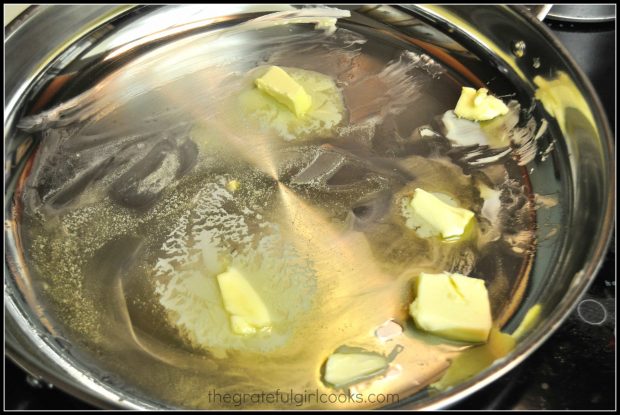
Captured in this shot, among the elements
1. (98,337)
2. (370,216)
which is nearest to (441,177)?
(370,216)

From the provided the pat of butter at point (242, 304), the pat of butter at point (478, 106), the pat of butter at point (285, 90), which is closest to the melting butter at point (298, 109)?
the pat of butter at point (285, 90)

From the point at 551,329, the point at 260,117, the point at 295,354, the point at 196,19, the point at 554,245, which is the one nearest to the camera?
the point at 551,329

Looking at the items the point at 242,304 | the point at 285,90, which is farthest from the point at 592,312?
the point at 285,90

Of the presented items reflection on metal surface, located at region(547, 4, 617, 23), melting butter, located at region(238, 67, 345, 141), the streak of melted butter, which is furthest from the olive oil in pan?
reflection on metal surface, located at region(547, 4, 617, 23)

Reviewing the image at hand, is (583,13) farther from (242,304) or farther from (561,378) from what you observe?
(242,304)

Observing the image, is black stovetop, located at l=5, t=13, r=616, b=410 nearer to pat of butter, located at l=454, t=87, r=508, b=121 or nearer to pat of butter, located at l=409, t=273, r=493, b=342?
pat of butter, located at l=409, t=273, r=493, b=342

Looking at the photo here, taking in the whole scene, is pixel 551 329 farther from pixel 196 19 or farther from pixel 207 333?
pixel 196 19
